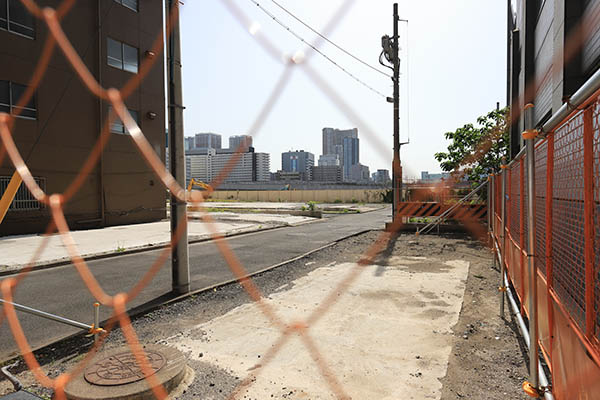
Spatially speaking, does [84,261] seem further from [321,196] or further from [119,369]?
[321,196]

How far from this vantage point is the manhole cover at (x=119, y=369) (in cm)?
328

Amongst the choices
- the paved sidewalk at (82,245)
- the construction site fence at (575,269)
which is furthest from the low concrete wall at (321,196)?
the construction site fence at (575,269)

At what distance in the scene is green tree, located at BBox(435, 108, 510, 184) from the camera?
1530cm

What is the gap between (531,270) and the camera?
2.65 metres

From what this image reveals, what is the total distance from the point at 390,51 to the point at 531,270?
585 inches

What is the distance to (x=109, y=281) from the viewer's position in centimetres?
729

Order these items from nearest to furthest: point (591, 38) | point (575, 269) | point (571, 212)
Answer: point (575, 269) < point (571, 212) < point (591, 38)

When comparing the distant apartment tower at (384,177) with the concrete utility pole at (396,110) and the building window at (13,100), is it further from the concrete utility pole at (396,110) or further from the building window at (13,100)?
the building window at (13,100)

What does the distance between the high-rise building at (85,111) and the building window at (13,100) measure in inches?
1.2

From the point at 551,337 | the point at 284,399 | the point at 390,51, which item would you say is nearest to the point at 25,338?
the point at 284,399

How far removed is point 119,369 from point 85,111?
16567 millimetres

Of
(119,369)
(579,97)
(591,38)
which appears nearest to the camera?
(579,97)

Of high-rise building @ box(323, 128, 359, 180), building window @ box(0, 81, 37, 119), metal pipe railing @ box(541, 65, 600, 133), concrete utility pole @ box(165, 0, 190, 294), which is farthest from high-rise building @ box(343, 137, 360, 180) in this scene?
building window @ box(0, 81, 37, 119)

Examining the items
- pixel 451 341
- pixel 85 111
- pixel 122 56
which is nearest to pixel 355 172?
pixel 85 111
